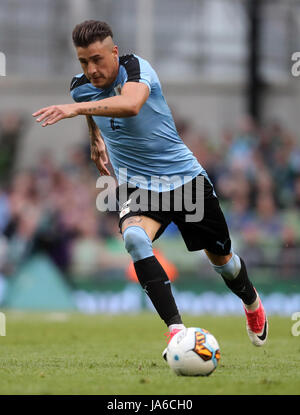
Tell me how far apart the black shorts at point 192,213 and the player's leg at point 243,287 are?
0.15 metres

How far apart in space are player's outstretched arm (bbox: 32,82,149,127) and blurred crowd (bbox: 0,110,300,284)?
7.94m

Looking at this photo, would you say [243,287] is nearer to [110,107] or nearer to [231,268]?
[231,268]

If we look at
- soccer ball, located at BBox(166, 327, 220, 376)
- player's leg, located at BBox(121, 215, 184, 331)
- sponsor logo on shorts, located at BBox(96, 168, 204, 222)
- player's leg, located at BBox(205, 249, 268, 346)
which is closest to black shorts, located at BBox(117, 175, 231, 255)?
sponsor logo on shorts, located at BBox(96, 168, 204, 222)

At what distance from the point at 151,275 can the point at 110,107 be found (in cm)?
125

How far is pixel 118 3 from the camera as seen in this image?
66.7 ft

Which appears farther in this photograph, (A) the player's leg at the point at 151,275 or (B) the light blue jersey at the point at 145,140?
(B) the light blue jersey at the point at 145,140

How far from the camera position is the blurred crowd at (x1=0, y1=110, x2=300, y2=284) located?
13.8 m

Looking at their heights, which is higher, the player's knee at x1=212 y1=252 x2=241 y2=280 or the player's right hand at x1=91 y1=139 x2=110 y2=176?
the player's right hand at x1=91 y1=139 x2=110 y2=176

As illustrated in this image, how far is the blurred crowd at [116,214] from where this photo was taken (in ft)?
45.2

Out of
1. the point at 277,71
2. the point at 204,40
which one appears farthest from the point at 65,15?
the point at 277,71

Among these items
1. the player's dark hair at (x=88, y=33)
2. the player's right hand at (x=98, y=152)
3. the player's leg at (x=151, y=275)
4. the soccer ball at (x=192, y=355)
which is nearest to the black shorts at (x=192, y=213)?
the player's leg at (x=151, y=275)

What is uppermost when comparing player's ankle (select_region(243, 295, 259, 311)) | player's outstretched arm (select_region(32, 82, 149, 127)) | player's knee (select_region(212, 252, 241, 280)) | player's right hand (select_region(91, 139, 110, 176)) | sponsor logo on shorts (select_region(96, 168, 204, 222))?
player's outstretched arm (select_region(32, 82, 149, 127))

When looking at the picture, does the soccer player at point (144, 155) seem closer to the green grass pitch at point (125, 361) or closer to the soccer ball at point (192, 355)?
the soccer ball at point (192, 355)

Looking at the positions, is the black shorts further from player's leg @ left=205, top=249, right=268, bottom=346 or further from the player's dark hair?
the player's dark hair
